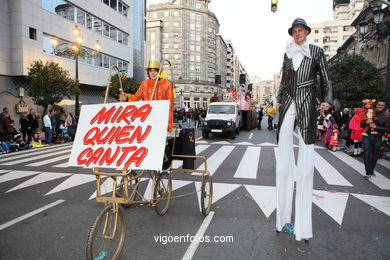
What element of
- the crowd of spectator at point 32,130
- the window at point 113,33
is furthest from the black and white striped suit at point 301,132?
the window at point 113,33

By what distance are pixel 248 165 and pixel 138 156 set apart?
590 cm

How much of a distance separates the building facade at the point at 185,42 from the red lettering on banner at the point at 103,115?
80282 mm

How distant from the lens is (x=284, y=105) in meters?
3.53

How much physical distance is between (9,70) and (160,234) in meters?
20.0

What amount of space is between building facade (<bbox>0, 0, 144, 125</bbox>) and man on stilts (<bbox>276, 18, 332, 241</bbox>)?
20.0 metres

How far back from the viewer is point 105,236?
9.09 ft

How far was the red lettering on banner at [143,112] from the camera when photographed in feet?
9.90

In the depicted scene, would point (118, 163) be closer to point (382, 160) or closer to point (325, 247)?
point (325, 247)

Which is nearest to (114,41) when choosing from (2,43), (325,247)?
(2,43)

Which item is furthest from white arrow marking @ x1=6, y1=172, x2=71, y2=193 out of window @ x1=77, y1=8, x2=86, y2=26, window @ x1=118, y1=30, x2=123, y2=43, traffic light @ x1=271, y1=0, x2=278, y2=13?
window @ x1=118, y1=30, x2=123, y2=43

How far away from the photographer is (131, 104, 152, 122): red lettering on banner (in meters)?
3.02

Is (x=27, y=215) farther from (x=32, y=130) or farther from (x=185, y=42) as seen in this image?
(x=185, y=42)

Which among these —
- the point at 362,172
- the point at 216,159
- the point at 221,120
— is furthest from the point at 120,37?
the point at 362,172

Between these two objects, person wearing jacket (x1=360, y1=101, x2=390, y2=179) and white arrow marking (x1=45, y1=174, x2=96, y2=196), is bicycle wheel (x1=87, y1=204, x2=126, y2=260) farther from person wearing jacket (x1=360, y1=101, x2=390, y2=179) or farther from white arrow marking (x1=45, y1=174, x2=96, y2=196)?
person wearing jacket (x1=360, y1=101, x2=390, y2=179)
